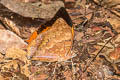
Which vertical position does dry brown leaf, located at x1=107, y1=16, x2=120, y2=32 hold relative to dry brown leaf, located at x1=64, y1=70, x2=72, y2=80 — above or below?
above

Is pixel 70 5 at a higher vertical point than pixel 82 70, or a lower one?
higher

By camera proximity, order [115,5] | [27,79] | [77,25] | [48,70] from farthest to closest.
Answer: [115,5] → [77,25] → [48,70] → [27,79]

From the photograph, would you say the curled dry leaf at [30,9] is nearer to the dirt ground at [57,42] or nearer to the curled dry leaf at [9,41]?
the dirt ground at [57,42]

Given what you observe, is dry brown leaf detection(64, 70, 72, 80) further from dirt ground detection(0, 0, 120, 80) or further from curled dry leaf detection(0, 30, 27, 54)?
curled dry leaf detection(0, 30, 27, 54)

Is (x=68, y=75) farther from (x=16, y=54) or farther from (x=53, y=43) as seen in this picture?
(x=16, y=54)

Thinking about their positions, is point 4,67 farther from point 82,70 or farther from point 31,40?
point 82,70

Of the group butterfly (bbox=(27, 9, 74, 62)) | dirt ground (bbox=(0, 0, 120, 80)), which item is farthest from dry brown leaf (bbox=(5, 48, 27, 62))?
butterfly (bbox=(27, 9, 74, 62))

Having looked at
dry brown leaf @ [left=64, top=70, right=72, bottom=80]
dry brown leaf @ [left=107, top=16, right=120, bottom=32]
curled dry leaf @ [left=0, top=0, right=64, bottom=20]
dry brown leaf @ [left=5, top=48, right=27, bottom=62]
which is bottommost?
dry brown leaf @ [left=64, top=70, right=72, bottom=80]

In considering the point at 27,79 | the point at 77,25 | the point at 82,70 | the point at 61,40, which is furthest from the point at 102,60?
the point at 27,79

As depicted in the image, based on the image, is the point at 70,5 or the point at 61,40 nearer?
the point at 61,40
